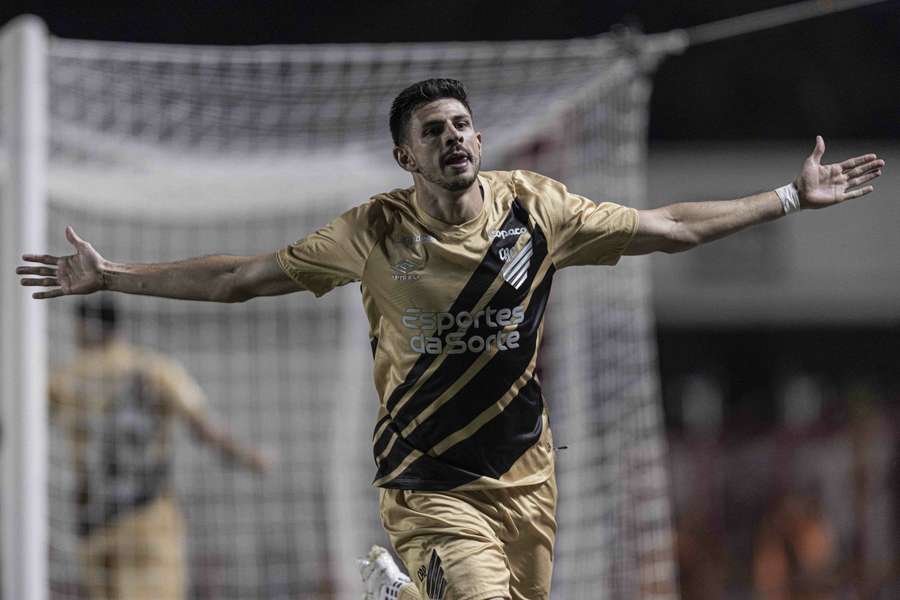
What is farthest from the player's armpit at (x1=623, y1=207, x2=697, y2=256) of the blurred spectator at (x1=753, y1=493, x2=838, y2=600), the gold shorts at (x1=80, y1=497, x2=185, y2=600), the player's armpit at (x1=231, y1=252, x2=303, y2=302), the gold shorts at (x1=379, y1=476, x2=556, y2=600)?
the blurred spectator at (x1=753, y1=493, x2=838, y2=600)

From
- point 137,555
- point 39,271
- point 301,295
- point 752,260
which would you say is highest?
point 752,260

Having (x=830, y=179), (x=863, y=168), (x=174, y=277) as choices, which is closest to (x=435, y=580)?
(x=174, y=277)

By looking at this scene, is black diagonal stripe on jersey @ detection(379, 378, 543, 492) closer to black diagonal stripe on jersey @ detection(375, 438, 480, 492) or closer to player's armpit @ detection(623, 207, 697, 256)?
black diagonal stripe on jersey @ detection(375, 438, 480, 492)

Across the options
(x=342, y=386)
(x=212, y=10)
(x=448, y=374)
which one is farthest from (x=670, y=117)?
(x=448, y=374)

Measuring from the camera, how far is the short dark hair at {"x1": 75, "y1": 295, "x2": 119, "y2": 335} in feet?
24.3

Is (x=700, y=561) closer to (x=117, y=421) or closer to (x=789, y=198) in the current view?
(x=117, y=421)

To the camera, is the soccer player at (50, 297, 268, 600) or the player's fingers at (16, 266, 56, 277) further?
the soccer player at (50, 297, 268, 600)

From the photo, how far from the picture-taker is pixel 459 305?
4.25m

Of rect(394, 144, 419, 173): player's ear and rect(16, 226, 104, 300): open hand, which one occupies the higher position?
rect(394, 144, 419, 173): player's ear

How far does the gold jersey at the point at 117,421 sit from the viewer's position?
24.4 feet

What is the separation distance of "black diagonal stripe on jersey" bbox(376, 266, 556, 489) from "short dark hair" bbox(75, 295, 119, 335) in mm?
3443

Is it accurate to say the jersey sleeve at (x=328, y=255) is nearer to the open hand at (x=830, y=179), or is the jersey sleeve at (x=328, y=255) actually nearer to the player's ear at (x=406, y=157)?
the player's ear at (x=406, y=157)

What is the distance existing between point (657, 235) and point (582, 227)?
23 cm

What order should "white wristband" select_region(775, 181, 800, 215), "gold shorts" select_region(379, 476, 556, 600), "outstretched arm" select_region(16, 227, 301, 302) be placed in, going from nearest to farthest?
"gold shorts" select_region(379, 476, 556, 600) < "outstretched arm" select_region(16, 227, 301, 302) < "white wristband" select_region(775, 181, 800, 215)
